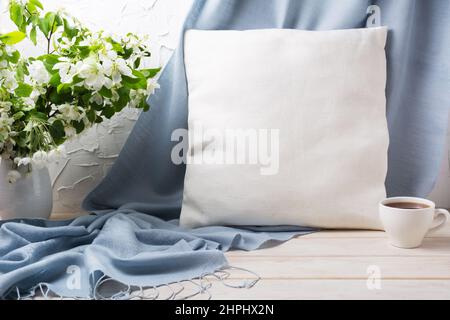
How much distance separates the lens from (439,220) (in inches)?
43.0

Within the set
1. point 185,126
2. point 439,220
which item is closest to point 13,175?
point 185,126

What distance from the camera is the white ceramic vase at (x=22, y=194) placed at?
112 cm

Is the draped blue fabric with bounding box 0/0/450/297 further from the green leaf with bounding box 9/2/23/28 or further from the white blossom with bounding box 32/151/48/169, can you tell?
the green leaf with bounding box 9/2/23/28

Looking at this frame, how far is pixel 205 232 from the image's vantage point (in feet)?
3.60

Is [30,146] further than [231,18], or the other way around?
[231,18]

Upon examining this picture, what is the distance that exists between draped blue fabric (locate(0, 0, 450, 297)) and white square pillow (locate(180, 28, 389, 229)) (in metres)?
0.07

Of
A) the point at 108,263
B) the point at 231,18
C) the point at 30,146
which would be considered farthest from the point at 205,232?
Result: the point at 231,18

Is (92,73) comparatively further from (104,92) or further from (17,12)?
(17,12)

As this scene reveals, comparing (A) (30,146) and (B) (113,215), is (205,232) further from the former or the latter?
(A) (30,146)

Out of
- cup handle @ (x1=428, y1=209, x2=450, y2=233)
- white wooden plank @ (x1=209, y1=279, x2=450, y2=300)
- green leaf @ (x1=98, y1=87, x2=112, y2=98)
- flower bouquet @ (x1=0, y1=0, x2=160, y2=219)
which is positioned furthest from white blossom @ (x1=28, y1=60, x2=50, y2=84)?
cup handle @ (x1=428, y1=209, x2=450, y2=233)

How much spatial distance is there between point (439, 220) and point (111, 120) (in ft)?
2.38
